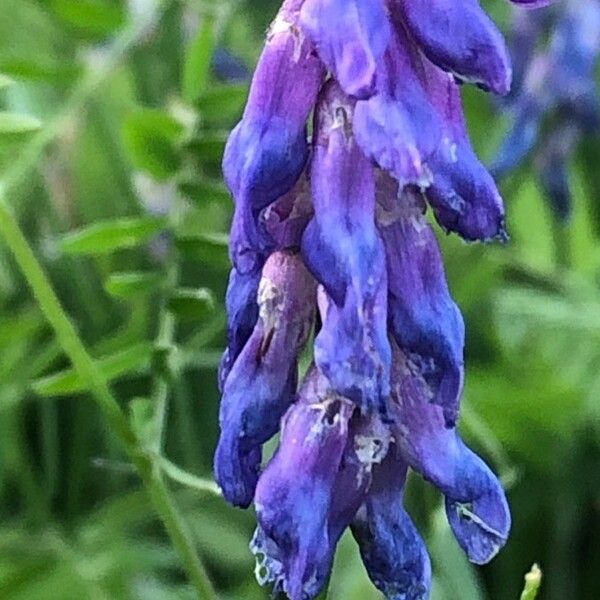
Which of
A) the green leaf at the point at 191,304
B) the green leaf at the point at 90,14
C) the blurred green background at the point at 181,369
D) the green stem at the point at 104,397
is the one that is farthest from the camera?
the blurred green background at the point at 181,369

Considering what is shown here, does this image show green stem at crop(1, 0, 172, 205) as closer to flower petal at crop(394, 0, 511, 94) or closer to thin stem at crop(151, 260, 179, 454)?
thin stem at crop(151, 260, 179, 454)

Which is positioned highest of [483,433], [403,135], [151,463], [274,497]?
[403,135]

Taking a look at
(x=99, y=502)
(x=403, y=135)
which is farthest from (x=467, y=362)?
(x=403, y=135)

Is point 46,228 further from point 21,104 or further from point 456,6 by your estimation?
point 456,6

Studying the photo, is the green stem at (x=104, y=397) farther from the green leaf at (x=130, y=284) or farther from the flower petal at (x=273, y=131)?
the flower petal at (x=273, y=131)

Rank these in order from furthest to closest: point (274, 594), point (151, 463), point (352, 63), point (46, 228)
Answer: point (46, 228) → point (151, 463) → point (274, 594) → point (352, 63)

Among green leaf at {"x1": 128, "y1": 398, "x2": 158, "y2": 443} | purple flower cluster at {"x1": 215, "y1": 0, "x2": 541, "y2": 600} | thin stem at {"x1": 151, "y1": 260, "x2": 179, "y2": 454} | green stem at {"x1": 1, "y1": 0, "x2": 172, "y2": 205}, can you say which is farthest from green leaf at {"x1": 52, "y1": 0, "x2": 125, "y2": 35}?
purple flower cluster at {"x1": 215, "y1": 0, "x2": 541, "y2": 600}

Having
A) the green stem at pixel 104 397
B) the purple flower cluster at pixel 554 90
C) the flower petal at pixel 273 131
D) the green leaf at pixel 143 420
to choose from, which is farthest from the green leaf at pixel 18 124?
the purple flower cluster at pixel 554 90
